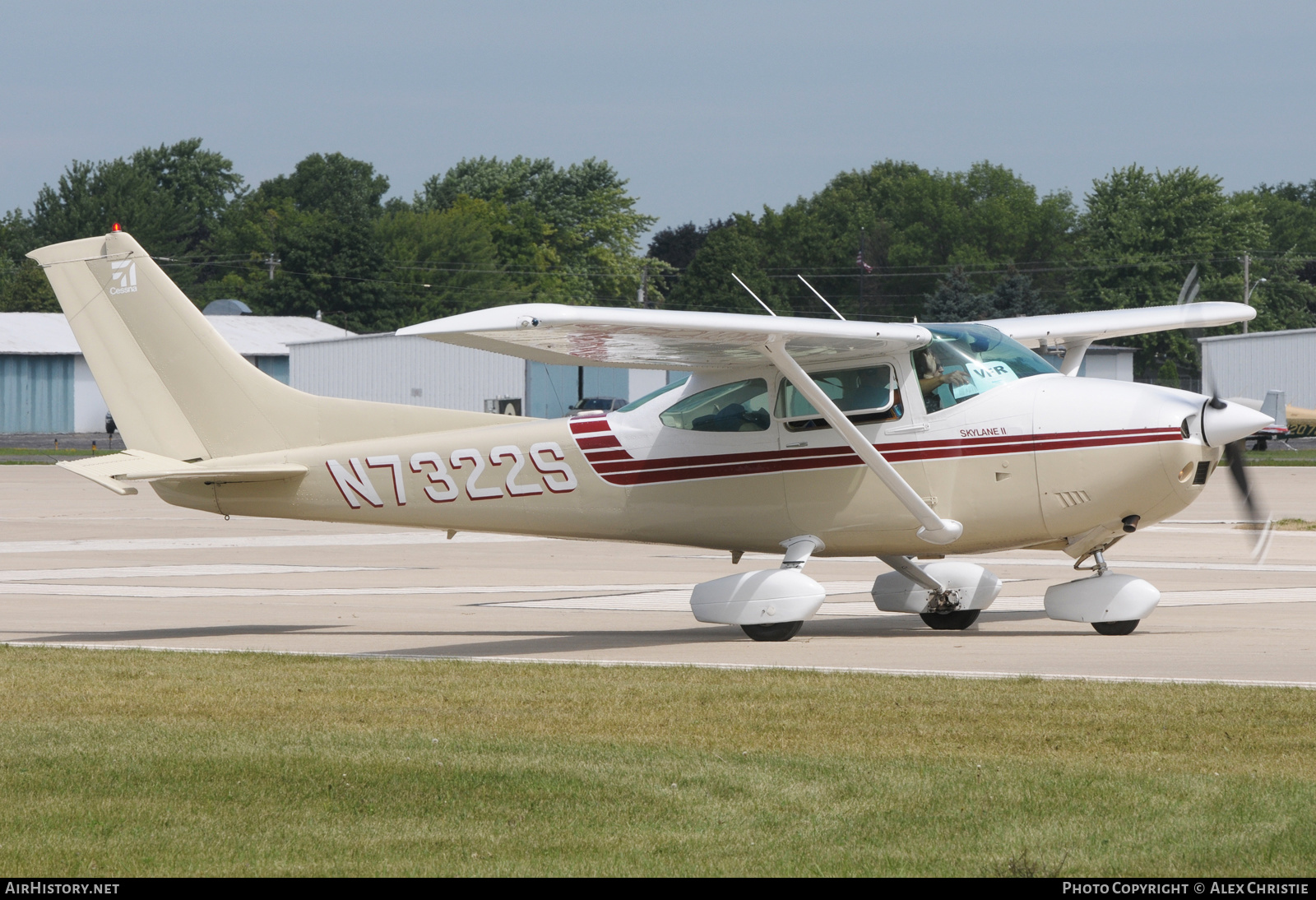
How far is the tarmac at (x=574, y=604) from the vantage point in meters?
12.6

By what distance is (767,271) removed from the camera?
13212cm

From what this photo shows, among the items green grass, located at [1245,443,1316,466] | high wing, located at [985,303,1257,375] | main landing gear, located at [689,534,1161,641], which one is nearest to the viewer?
main landing gear, located at [689,534,1161,641]

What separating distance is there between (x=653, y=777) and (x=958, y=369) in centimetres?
692

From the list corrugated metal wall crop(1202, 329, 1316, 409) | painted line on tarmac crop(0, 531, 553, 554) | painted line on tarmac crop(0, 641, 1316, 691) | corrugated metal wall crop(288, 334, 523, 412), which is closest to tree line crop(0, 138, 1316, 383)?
corrugated metal wall crop(1202, 329, 1316, 409)

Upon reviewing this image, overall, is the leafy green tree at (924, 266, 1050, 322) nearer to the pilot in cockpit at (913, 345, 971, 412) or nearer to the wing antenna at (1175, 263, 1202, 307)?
the wing antenna at (1175, 263, 1202, 307)

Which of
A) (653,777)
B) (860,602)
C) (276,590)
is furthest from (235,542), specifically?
(653,777)

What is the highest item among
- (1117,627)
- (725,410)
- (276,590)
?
(725,410)

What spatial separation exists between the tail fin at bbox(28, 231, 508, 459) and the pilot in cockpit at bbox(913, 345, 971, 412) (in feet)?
13.0

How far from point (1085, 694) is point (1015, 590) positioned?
8.12 metres

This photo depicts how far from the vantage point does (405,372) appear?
68750mm

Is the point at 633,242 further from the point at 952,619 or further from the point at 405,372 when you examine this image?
the point at 952,619

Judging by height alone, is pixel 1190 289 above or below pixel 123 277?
above

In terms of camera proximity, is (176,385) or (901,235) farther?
(901,235)

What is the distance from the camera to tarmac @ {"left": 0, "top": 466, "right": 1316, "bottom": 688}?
1261 cm
